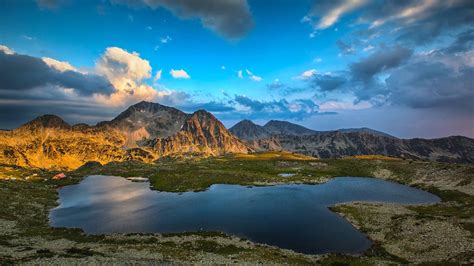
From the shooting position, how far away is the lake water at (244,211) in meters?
69.4

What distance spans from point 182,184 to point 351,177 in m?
101

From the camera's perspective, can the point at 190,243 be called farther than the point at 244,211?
No

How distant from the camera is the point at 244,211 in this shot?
9431cm

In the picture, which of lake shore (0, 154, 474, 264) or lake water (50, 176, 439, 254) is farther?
lake water (50, 176, 439, 254)

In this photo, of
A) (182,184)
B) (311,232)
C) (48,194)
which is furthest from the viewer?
(182,184)

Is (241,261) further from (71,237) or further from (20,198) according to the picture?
(20,198)

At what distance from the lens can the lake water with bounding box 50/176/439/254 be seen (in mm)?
69375

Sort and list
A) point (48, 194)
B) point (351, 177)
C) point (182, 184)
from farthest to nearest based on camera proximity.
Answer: point (351, 177)
point (182, 184)
point (48, 194)

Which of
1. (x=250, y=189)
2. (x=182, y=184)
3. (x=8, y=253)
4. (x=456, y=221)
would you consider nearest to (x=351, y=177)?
(x=250, y=189)

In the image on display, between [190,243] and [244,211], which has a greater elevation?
[244,211]

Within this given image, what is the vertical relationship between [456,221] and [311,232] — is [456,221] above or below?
above

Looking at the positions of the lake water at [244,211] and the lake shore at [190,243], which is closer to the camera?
the lake shore at [190,243]

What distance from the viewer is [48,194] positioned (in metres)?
132

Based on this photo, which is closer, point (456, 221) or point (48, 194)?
point (456, 221)
